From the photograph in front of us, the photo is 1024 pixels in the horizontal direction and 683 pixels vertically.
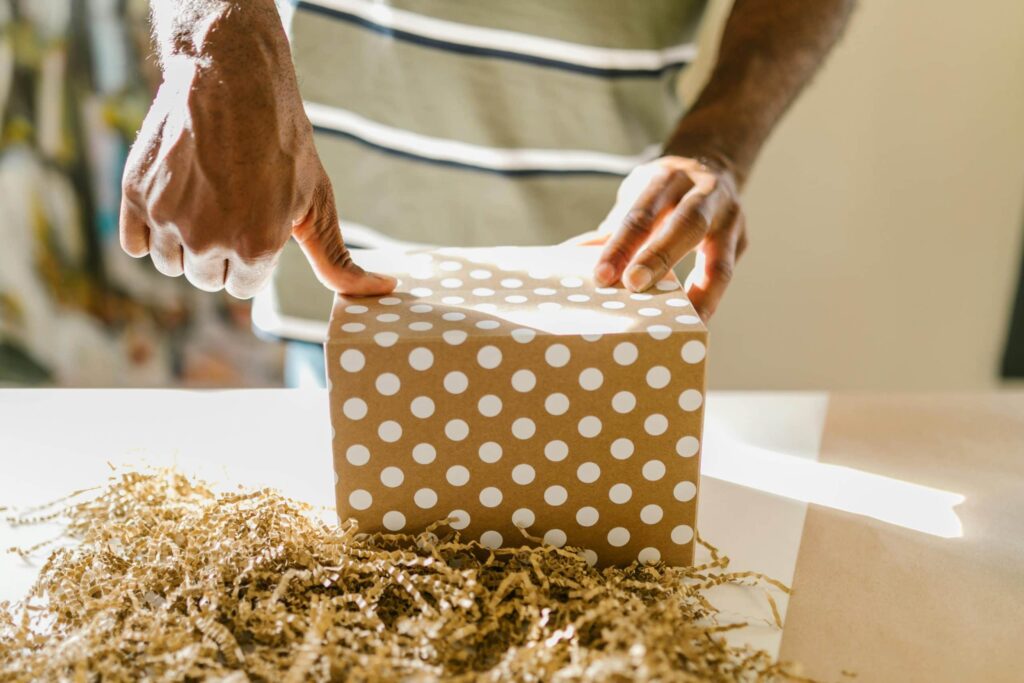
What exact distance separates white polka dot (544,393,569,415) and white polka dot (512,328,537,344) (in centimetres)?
5

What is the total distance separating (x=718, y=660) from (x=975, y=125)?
62.3 inches

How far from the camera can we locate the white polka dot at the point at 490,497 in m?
0.72

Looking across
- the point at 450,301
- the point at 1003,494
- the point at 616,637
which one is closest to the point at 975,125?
the point at 1003,494

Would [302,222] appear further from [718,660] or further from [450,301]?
[718,660]

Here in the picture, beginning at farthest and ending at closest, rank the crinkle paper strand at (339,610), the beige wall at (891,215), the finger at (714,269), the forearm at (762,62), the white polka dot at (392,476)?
the beige wall at (891,215), the forearm at (762,62), the finger at (714,269), the white polka dot at (392,476), the crinkle paper strand at (339,610)

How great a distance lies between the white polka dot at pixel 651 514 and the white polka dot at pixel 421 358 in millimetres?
199

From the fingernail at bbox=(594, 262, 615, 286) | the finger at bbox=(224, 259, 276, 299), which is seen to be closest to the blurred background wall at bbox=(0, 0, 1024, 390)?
the fingernail at bbox=(594, 262, 615, 286)

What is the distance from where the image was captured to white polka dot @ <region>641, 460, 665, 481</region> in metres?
0.71

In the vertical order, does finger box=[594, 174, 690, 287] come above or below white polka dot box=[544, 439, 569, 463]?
above

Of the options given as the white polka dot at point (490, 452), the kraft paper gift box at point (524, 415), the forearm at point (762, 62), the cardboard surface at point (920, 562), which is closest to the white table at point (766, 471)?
the cardboard surface at point (920, 562)

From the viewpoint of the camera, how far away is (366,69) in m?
1.16

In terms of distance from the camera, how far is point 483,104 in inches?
46.6

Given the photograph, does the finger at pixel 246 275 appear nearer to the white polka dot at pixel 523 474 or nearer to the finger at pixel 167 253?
the finger at pixel 167 253

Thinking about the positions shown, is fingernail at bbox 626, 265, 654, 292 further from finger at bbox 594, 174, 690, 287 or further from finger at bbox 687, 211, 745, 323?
finger at bbox 687, 211, 745, 323
